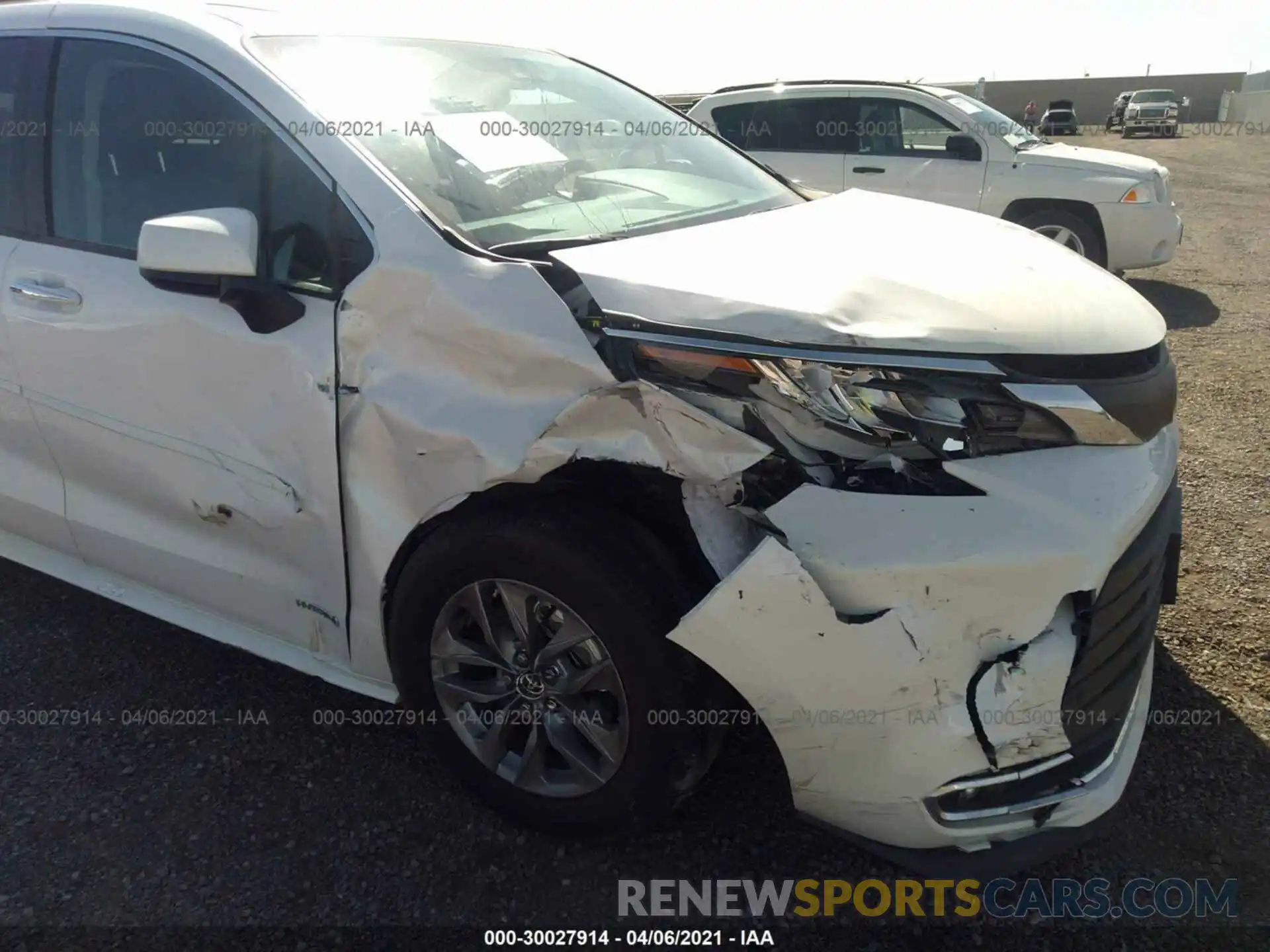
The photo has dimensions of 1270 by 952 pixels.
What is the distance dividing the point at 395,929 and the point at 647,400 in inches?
52.8

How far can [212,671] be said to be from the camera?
10.00 ft

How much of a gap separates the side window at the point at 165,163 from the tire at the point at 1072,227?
723 centimetres

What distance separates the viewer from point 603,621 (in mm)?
1952

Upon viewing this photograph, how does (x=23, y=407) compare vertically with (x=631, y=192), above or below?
below

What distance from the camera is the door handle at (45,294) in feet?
8.39

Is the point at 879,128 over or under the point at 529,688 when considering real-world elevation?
over

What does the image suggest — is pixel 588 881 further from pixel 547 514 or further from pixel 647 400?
pixel 647 400

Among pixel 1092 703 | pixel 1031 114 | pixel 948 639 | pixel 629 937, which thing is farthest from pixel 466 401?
pixel 1031 114

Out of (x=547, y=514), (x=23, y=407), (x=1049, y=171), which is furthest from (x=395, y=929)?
(x=1049, y=171)

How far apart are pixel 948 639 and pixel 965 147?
758 centimetres

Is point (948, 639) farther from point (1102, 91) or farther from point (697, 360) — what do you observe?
point (1102, 91)

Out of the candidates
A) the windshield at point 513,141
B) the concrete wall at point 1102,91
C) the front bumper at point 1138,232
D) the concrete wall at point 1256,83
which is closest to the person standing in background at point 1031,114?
the concrete wall at point 1102,91

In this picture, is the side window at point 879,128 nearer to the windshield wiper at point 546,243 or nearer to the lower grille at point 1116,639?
the windshield wiper at point 546,243

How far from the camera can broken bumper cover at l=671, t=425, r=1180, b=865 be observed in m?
1.73
